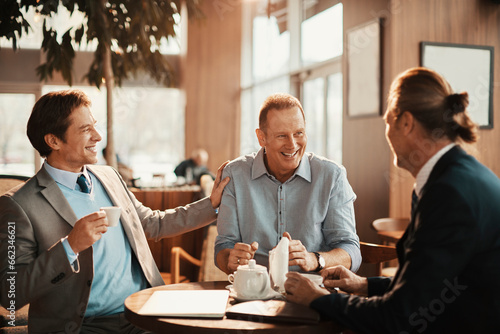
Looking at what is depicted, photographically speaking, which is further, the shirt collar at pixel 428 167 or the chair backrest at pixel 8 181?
the chair backrest at pixel 8 181

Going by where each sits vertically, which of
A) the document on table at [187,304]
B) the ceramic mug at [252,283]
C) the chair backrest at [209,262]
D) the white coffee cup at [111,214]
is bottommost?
the chair backrest at [209,262]

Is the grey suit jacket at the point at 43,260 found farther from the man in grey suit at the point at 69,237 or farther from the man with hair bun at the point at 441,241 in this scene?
the man with hair bun at the point at 441,241

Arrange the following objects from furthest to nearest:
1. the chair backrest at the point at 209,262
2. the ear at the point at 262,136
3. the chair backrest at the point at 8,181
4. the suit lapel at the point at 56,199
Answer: the chair backrest at the point at 209,262 < the chair backrest at the point at 8,181 < the ear at the point at 262,136 < the suit lapel at the point at 56,199

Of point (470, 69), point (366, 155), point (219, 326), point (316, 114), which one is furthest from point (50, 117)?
point (316, 114)

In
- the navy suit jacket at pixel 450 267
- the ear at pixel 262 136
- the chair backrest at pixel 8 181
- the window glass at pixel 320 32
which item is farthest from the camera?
the window glass at pixel 320 32

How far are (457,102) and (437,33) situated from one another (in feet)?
11.2

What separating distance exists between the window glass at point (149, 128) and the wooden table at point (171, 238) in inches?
259

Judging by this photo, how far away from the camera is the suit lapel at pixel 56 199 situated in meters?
1.75

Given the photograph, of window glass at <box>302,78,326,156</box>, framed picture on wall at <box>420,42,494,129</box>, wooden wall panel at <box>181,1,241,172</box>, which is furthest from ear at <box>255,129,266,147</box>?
wooden wall panel at <box>181,1,241,172</box>

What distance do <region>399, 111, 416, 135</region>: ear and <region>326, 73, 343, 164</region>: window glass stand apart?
4.69 meters

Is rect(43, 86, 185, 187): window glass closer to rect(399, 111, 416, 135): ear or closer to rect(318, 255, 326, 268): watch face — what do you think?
rect(318, 255, 326, 268): watch face

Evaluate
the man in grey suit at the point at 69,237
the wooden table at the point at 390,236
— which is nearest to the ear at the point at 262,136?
the man in grey suit at the point at 69,237

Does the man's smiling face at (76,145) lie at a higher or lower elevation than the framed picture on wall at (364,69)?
lower

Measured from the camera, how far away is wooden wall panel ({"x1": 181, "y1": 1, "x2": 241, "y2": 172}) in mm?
10281
